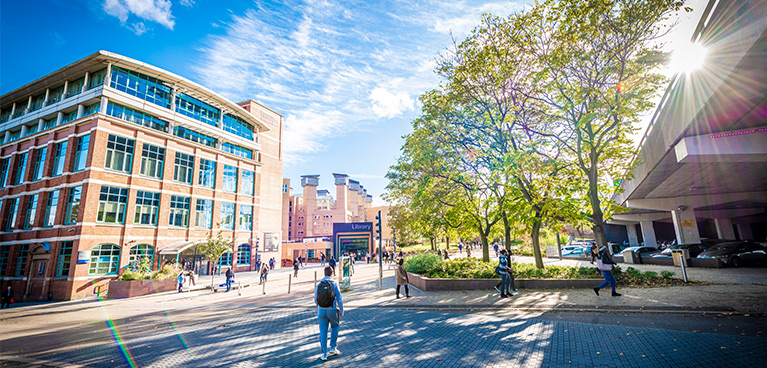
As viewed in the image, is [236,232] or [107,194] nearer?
[107,194]

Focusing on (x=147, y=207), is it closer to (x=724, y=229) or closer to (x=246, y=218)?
(x=246, y=218)

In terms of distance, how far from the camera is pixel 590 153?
14148mm

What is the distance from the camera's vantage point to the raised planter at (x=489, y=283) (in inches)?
500

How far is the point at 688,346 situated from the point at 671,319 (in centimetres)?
240

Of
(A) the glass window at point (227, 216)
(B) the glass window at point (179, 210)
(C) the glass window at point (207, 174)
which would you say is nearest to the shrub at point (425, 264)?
(B) the glass window at point (179, 210)

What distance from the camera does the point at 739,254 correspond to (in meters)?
18.2

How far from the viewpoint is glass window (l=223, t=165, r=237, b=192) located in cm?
3647

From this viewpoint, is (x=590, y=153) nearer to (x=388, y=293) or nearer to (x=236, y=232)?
(x=388, y=293)

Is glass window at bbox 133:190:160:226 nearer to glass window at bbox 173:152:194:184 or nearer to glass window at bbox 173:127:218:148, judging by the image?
glass window at bbox 173:152:194:184

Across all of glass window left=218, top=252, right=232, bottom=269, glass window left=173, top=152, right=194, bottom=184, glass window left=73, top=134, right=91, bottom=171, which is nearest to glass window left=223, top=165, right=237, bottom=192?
glass window left=173, top=152, right=194, bottom=184

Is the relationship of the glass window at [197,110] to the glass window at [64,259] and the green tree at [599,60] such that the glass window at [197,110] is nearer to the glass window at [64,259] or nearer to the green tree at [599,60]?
the glass window at [64,259]

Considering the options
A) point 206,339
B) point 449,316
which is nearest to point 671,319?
point 449,316

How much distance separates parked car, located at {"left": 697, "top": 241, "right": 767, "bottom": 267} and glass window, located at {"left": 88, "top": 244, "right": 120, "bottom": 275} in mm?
40171

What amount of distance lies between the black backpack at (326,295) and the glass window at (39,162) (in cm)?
3507
